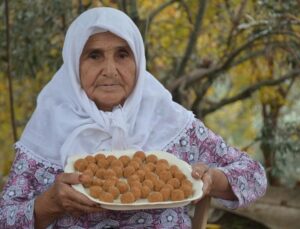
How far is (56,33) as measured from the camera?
170 inches

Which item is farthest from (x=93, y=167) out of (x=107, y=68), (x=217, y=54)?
(x=217, y=54)

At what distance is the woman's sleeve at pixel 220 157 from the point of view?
101 inches

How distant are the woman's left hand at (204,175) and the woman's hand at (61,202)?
1.02ft

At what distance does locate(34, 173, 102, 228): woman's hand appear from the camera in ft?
7.23

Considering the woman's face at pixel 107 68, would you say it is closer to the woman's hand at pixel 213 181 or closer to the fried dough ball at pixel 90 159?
the fried dough ball at pixel 90 159

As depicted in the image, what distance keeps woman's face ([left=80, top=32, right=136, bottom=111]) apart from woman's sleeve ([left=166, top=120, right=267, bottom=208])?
0.28 m

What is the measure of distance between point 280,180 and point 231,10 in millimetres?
1160

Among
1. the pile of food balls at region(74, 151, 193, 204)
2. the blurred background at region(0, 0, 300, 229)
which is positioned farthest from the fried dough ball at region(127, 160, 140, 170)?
the blurred background at region(0, 0, 300, 229)

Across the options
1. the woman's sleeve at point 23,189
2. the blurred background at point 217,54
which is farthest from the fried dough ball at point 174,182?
the blurred background at point 217,54

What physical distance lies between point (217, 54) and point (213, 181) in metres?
2.85

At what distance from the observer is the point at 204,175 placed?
2357mm

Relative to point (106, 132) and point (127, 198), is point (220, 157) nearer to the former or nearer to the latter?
point (106, 132)

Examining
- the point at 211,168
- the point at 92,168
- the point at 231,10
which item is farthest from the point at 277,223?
the point at 92,168

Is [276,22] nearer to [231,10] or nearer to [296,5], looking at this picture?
[296,5]
